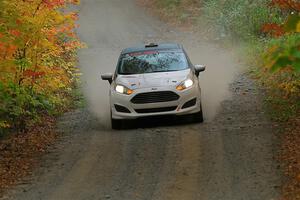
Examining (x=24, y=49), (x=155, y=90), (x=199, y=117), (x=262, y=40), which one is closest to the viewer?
(x=155, y=90)

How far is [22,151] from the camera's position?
13.2 m

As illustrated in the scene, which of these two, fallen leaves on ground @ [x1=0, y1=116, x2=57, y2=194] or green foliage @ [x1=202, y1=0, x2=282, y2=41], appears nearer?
fallen leaves on ground @ [x1=0, y1=116, x2=57, y2=194]

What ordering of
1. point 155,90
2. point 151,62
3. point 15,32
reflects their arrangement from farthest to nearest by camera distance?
point 151,62
point 155,90
point 15,32

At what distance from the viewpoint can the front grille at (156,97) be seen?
535 inches

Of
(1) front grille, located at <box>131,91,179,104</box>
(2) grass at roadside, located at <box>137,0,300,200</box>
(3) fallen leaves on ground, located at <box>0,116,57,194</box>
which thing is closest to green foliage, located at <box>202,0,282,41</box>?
(2) grass at roadside, located at <box>137,0,300,200</box>

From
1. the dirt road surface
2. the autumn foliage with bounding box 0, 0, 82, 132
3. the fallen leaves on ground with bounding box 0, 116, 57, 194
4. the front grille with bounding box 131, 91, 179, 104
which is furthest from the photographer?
the front grille with bounding box 131, 91, 179, 104

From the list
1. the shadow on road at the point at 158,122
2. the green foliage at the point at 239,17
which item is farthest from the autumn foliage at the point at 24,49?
the green foliage at the point at 239,17

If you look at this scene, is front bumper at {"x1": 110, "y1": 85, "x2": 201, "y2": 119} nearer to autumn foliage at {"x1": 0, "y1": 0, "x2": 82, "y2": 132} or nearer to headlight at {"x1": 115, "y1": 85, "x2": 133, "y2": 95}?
headlight at {"x1": 115, "y1": 85, "x2": 133, "y2": 95}

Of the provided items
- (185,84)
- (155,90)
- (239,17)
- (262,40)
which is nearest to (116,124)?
(155,90)

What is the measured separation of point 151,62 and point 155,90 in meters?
1.46

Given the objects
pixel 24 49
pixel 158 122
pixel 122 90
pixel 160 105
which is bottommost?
pixel 158 122

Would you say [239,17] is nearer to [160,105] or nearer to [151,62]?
[151,62]

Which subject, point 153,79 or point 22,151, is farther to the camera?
point 153,79

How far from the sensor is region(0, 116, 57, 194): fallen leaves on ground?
444 inches
